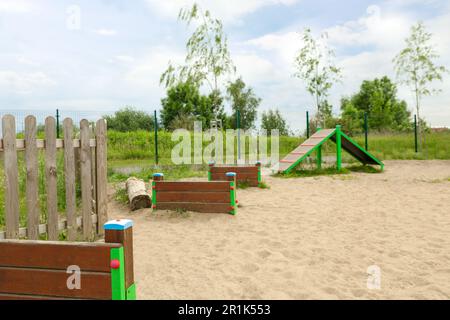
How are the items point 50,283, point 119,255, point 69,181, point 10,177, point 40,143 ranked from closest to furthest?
point 119,255 → point 50,283 → point 10,177 → point 40,143 → point 69,181

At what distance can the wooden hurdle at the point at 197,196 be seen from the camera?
6324 mm

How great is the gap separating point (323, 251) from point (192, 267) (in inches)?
58.9

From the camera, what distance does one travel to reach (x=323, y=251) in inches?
174

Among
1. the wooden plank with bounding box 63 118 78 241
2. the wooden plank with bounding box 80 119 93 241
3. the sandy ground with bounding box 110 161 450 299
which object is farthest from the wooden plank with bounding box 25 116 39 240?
the sandy ground with bounding box 110 161 450 299

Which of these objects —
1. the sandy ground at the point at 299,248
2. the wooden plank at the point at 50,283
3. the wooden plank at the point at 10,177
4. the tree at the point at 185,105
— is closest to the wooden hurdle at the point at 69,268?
the wooden plank at the point at 50,283

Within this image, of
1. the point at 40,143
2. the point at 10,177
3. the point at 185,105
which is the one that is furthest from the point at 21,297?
the point at 185,105

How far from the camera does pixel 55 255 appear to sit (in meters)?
2.42

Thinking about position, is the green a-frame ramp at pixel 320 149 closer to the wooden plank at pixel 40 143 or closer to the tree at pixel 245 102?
the wooden plank at pixel 40 143

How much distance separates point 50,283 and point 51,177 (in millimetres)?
2532

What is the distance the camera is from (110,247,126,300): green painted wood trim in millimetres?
2347

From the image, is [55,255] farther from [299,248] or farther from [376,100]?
[376,100]

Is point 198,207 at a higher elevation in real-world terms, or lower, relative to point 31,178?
lower

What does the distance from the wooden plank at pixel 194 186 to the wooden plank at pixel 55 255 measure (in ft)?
13.2
